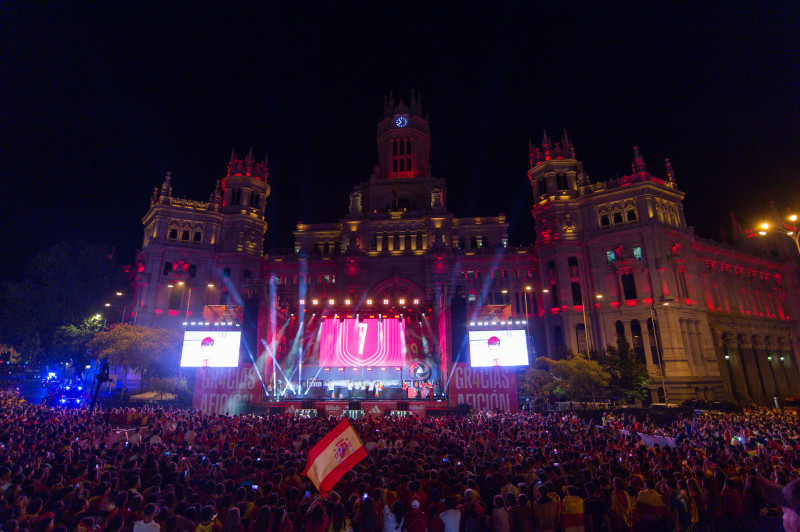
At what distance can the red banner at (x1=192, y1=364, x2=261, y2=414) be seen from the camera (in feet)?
99.1

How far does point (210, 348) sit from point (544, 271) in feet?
136

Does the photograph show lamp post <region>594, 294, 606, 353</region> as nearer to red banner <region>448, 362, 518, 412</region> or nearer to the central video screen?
the central video screen

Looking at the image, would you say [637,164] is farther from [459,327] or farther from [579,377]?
[459,327]

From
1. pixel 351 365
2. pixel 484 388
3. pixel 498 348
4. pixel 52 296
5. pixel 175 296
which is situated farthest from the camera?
pixel 175 296

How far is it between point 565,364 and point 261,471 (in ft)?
109

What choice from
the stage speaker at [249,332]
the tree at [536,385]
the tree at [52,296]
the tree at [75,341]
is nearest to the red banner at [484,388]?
the tree at [536,385]

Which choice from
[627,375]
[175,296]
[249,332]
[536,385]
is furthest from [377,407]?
[175,296]

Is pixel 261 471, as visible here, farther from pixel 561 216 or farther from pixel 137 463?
pixel 561 216

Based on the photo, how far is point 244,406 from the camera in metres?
30.1

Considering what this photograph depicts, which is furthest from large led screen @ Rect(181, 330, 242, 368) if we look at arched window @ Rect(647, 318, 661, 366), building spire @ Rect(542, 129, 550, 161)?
building spire @ Rect(542, 129, 550, 161)

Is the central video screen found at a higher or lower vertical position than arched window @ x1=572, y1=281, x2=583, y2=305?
lower

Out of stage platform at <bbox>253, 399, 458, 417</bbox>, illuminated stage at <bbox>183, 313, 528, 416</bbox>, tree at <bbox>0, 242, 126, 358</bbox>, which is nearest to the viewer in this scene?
stage platform at <bbox>253, 399, 458, 417</bbox>

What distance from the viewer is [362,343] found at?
1726 inches

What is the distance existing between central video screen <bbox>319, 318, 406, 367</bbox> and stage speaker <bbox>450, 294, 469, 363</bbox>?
33.4ft
